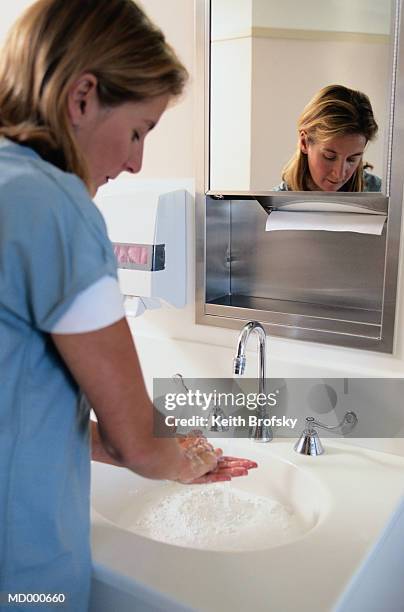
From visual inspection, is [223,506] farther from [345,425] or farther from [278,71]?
[278,71]

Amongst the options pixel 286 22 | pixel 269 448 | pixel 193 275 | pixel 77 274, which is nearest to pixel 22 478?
pixel 77 274

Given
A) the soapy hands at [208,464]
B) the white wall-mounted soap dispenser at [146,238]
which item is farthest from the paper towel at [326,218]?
the soapy hands at [208,464]

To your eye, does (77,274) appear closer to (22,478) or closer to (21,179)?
(21,179)

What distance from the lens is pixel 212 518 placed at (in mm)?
1110

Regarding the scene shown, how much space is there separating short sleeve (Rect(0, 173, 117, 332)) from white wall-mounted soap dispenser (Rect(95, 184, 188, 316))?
2.28ft

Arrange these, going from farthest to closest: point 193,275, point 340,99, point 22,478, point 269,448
A: 1. point 193,275
2. point 269,448
3. point 340,99
4. point 22,478

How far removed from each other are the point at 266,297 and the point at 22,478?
841mm

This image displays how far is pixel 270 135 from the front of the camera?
1224mm

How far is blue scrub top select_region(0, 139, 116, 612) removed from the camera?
0.59m

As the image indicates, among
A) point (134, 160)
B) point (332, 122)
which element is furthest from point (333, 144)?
point (134, 160)

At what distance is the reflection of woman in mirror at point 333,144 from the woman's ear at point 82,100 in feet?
2.07

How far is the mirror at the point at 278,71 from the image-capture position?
1096 millimetres

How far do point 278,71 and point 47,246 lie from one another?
2.60 ft

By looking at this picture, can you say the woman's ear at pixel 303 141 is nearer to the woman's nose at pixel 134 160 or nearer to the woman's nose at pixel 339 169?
the woman's nose at pixel 339 169
